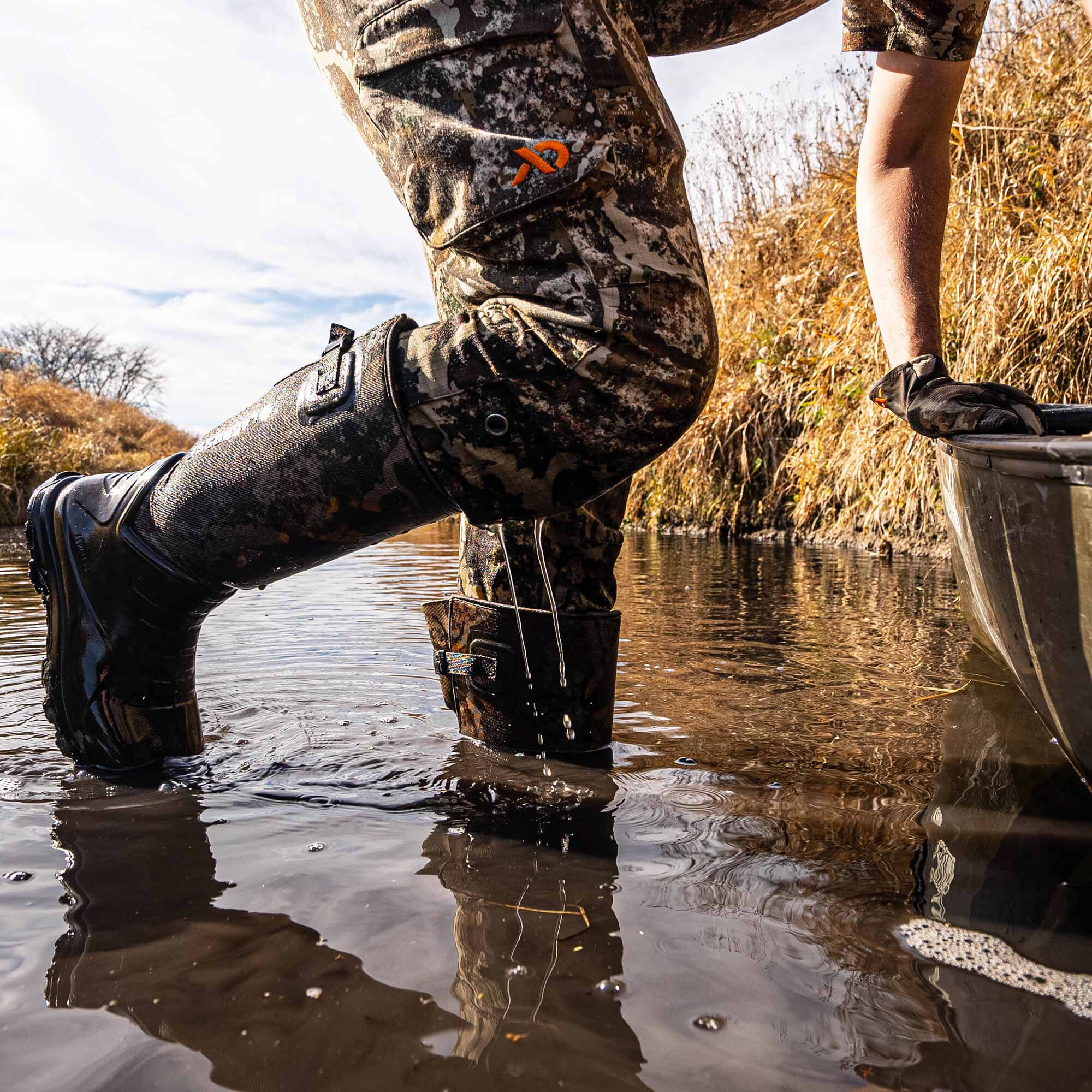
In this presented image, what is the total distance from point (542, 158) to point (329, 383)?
379 millimetres

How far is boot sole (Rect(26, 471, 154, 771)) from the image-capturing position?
129 centimetres

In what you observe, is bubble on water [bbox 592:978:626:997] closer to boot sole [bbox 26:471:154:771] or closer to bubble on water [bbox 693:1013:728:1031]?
bubble on water [bbox 693:1013:728:1031]

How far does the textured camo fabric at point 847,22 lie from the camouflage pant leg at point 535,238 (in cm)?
38

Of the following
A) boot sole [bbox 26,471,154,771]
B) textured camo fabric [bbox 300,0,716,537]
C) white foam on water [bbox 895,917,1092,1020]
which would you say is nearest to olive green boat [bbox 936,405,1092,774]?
white foam on water [bbox 895,917,1092,1020]

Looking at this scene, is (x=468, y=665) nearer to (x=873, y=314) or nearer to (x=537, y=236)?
(x=537, y=236)

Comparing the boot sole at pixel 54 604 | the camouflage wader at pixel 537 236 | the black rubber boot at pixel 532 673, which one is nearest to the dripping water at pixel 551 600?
the black rubber boot at pixel 532 673

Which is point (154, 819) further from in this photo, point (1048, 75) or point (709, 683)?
point (1048, 75)

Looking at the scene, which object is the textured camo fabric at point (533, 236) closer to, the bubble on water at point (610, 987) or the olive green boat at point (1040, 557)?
the olive green boat at point (1040, 557)

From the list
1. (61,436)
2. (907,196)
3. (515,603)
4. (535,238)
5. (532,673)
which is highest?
(61,436)

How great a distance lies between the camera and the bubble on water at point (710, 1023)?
2.29 ft

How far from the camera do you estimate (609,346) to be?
1074 millimetres

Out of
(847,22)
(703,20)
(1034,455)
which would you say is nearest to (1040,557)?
(1034,455)

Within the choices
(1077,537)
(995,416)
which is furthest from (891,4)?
(1077,537)

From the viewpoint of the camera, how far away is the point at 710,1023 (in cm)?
70
